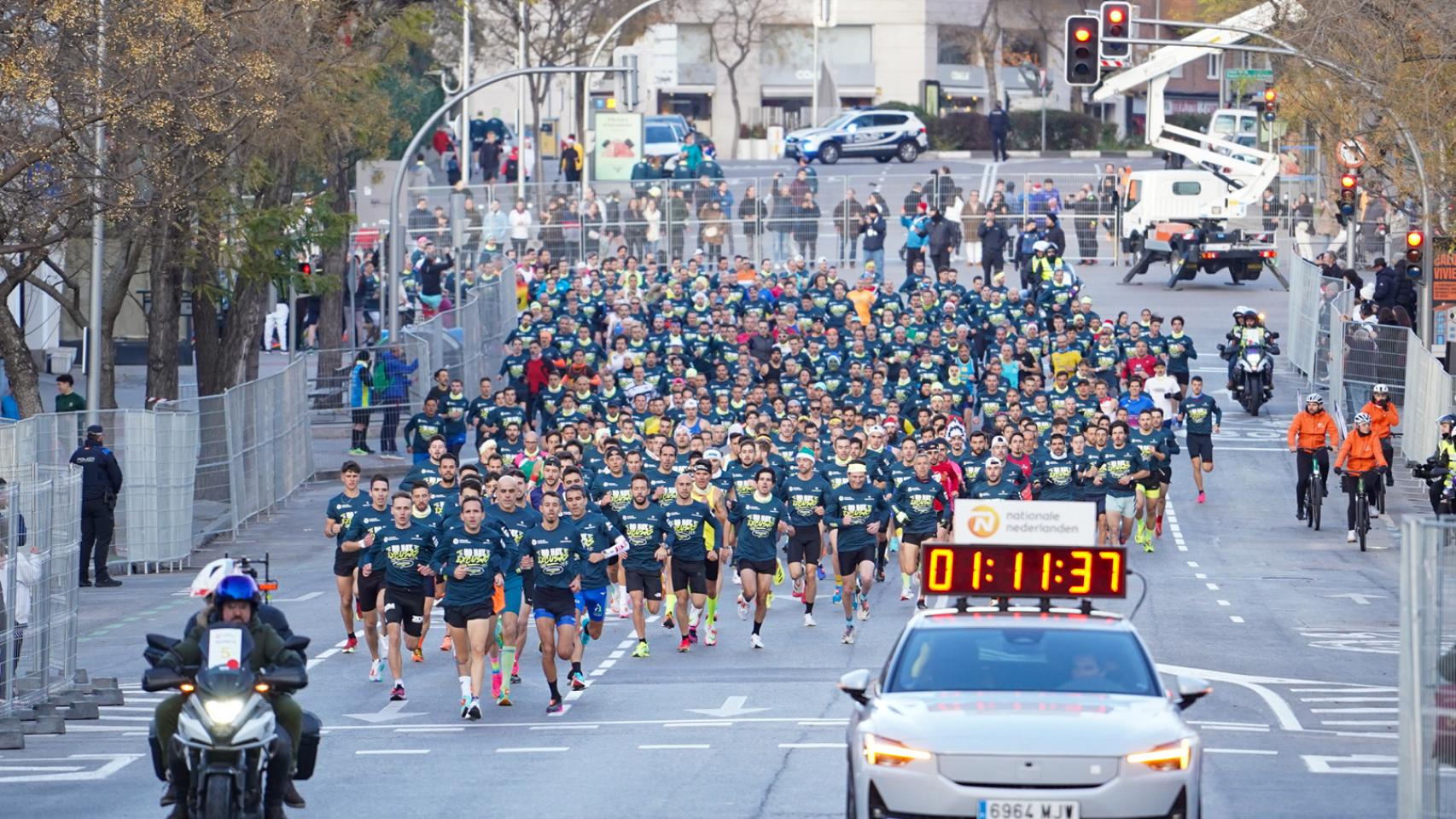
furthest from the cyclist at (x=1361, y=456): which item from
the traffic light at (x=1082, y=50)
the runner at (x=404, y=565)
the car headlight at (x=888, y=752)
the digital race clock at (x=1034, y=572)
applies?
the car headlight at (x=888, y=752)

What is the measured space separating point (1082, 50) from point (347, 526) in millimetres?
15252

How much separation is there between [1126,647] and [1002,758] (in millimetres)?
1479

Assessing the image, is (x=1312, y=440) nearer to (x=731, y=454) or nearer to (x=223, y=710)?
(x=731, y=454)

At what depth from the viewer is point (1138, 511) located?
27.9 metres

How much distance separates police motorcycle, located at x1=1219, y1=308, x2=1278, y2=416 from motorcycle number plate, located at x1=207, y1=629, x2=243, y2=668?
2777 cm

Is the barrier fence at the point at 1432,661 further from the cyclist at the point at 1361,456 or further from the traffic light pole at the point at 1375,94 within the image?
the traffic light pole at the point at 1375,94

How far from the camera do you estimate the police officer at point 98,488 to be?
24.8 metres

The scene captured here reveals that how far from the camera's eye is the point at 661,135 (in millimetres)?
76375

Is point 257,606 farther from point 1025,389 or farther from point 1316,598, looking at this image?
point 1025,389

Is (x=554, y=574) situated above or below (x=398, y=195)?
below

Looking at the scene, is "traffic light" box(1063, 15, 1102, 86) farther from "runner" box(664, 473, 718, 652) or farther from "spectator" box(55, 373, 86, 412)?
"spectator" box(55, 373, 86, 412)

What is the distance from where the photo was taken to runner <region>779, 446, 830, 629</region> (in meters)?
22.4

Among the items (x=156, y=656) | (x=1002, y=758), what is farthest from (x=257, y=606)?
(x=1002, y=758)

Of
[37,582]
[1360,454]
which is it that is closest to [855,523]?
[37,582]
